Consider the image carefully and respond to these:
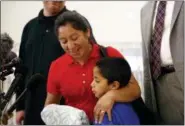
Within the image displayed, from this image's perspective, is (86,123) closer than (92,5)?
Yes

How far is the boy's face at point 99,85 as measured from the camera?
788 mm

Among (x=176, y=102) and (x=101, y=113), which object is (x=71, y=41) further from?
(x=176, y=102)

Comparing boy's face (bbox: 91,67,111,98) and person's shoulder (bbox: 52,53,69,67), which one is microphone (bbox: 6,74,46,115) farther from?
boy's face (bbox: 91,67,111,98)

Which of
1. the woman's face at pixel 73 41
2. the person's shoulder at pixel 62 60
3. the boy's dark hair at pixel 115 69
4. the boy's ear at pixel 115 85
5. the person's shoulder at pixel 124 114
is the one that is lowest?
the person's shoulder at pixel 124 114

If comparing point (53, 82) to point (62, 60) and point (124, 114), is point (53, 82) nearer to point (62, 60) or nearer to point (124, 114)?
point (62, 60)

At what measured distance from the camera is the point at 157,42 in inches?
36.5

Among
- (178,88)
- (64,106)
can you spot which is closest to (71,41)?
(64,106)

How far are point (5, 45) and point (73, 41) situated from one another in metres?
0.24

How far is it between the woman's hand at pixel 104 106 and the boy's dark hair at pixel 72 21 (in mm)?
218

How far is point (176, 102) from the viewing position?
0.92 metres

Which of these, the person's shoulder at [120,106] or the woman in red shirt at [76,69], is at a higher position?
the woman in red shirt at [76,69]

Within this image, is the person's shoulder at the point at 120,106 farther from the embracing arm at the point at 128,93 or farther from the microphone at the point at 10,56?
the microphone at the point at 10,56

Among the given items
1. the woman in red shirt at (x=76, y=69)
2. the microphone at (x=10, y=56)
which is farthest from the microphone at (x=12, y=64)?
the woman in red shirt at (x=76, y=69)

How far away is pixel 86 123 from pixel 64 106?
0.08 metres
